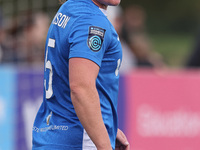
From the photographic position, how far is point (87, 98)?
2428mm

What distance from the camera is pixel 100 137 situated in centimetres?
245

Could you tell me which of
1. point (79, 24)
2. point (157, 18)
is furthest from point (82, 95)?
point (157, 18)

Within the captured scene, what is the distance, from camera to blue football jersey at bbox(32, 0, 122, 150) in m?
2.48

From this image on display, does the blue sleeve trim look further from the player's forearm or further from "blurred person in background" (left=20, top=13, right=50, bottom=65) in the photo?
"blurred person in background" (left=20, top=13, right=50, bottom=65)

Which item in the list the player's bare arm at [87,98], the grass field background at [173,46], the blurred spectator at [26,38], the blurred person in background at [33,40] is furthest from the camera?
the grass field background at [173,46]

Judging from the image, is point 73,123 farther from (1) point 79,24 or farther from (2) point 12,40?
(2) point 12,40

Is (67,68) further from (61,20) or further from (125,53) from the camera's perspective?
(125,53)

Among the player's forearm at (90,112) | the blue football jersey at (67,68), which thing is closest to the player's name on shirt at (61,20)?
the blue football jersey at (67,68)

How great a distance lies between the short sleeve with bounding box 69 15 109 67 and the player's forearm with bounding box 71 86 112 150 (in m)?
0.16

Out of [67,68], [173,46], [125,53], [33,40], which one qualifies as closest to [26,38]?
[33,40]

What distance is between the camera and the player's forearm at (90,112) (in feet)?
7.95

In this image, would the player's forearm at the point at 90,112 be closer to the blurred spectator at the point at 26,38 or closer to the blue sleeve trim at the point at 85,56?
the blue sleeve trim at the point at 85,56

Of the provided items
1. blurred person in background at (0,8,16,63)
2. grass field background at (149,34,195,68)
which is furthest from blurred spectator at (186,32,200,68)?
grass field background at (149,34,195,68)

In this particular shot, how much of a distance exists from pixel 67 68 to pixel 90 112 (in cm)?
32
